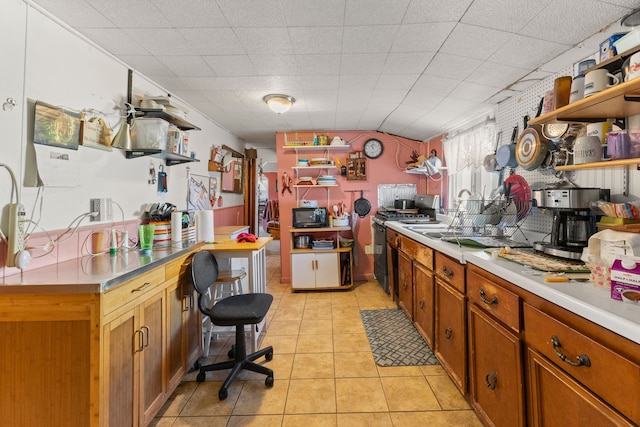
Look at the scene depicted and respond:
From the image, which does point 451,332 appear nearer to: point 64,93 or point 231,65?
point 231,65

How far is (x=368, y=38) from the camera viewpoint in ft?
5.77

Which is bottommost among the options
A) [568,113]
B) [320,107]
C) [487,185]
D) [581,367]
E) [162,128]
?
[581,367]

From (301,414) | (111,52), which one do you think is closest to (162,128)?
(111,52)

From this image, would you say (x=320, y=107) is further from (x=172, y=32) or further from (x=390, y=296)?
(x=390, y=296)

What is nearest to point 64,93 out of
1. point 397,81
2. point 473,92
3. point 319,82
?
point 319,82

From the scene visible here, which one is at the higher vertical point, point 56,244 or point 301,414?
point 56,244

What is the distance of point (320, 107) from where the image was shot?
3.12 meters

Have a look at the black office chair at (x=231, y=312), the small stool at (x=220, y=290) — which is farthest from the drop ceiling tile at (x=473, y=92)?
the small stool at (x=220, y=290)

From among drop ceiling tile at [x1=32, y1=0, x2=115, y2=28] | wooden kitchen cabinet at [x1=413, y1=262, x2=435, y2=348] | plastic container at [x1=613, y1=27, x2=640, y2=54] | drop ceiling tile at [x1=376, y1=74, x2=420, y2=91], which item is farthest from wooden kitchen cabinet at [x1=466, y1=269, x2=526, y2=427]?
drop ceiling tile at [x1=32, y1=0, x2=115, y2=28]

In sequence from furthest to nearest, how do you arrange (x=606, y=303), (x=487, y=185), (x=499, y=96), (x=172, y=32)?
(x=487, y=185) < (x=499, y=96) < (x=172, y=32) < (x=606, y=303)

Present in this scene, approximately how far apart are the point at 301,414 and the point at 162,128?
211 cm

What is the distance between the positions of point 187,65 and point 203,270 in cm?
146

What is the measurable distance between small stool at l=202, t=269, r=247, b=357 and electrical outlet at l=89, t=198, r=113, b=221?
2.82ft

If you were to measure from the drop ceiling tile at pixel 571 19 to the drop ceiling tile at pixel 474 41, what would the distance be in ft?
0.43
